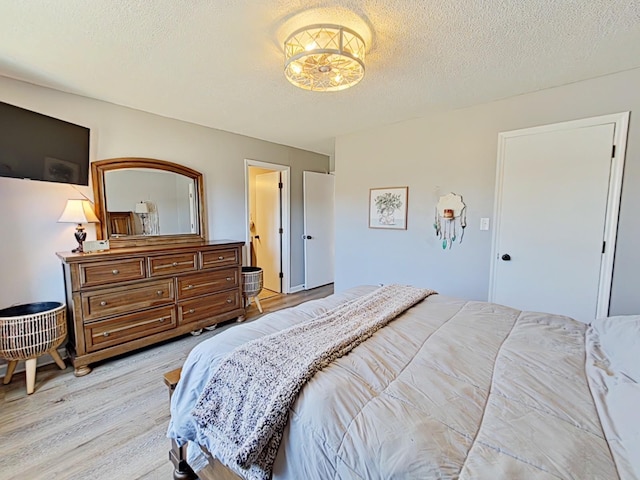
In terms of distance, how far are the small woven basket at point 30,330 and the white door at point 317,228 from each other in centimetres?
324

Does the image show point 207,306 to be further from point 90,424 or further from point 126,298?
point 90,424

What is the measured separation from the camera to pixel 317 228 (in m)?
5.05

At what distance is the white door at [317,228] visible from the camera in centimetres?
490

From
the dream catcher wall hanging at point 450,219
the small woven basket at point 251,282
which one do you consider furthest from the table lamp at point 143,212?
the dream catcher wall hanging at point 450,219

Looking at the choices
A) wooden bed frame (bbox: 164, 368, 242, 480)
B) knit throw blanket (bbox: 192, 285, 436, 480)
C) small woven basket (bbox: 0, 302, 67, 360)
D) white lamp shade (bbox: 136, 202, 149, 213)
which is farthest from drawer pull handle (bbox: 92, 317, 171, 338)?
knit throw blanket (bbox: 192, 285, 436, 480)

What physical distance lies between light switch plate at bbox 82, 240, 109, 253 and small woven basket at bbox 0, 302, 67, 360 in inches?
19.4

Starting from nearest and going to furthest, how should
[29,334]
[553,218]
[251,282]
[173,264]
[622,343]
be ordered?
[622,343] < [29,334] < [553,218] < [173,264] < [251,282]

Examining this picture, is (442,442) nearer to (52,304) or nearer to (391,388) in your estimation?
(391,388)

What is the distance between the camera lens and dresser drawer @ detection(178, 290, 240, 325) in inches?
118

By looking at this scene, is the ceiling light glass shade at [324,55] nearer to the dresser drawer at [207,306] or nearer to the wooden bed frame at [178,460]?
the wooden bed frame at [178,460]

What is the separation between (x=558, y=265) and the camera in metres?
2.49

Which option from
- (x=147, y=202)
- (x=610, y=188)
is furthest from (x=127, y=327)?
(x=610, y=188)

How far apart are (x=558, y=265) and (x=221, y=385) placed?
9.17 feet

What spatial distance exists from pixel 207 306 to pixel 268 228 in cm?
209
